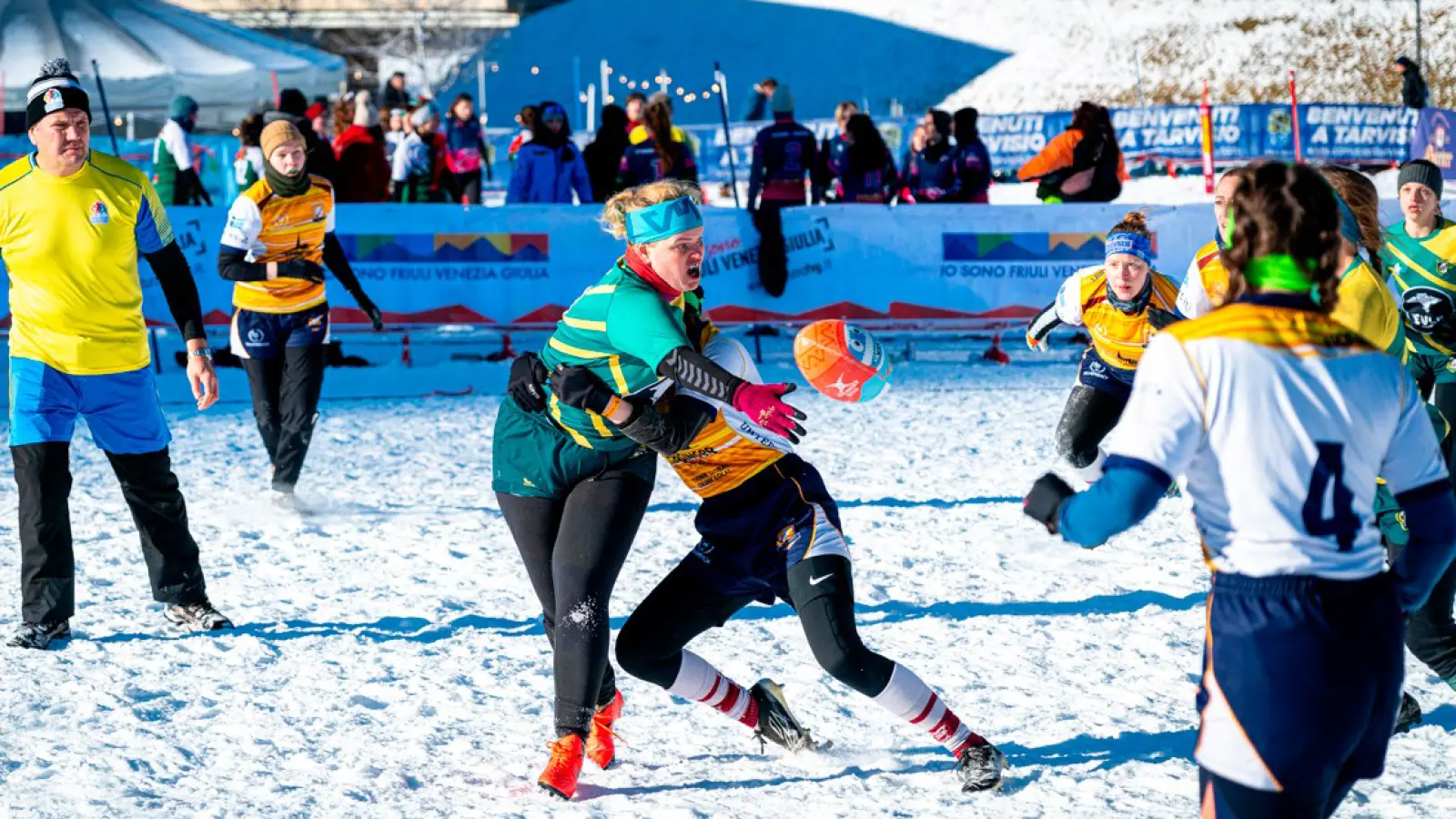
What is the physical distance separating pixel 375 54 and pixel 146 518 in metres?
49.9

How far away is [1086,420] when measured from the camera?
721cm

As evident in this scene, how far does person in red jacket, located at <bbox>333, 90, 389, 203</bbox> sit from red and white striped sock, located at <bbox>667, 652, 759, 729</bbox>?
10727 millimetres

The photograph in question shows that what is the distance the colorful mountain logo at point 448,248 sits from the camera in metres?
13.1

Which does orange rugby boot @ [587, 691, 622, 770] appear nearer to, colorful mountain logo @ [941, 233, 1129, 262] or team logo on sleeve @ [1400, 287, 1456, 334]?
team logo on sleeve @ [1400, 287, 1456, 334]

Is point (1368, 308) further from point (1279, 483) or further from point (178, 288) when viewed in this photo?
point (178, 288)

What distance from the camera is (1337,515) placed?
9.01 ft

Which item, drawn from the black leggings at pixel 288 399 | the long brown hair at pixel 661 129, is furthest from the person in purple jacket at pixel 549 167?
the black leggings at pixel 288 399

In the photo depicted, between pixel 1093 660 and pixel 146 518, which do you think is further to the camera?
pixel 146 518

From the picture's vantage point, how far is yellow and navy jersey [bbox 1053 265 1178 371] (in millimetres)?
6738

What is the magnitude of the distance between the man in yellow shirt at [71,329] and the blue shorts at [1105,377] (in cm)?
392

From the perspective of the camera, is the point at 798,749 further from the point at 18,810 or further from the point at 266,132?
the point at 266,132

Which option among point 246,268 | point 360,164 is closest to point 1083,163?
point 360,164

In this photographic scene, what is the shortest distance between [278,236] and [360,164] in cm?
694

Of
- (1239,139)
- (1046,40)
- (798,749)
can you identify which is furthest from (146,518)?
(1046,40)
